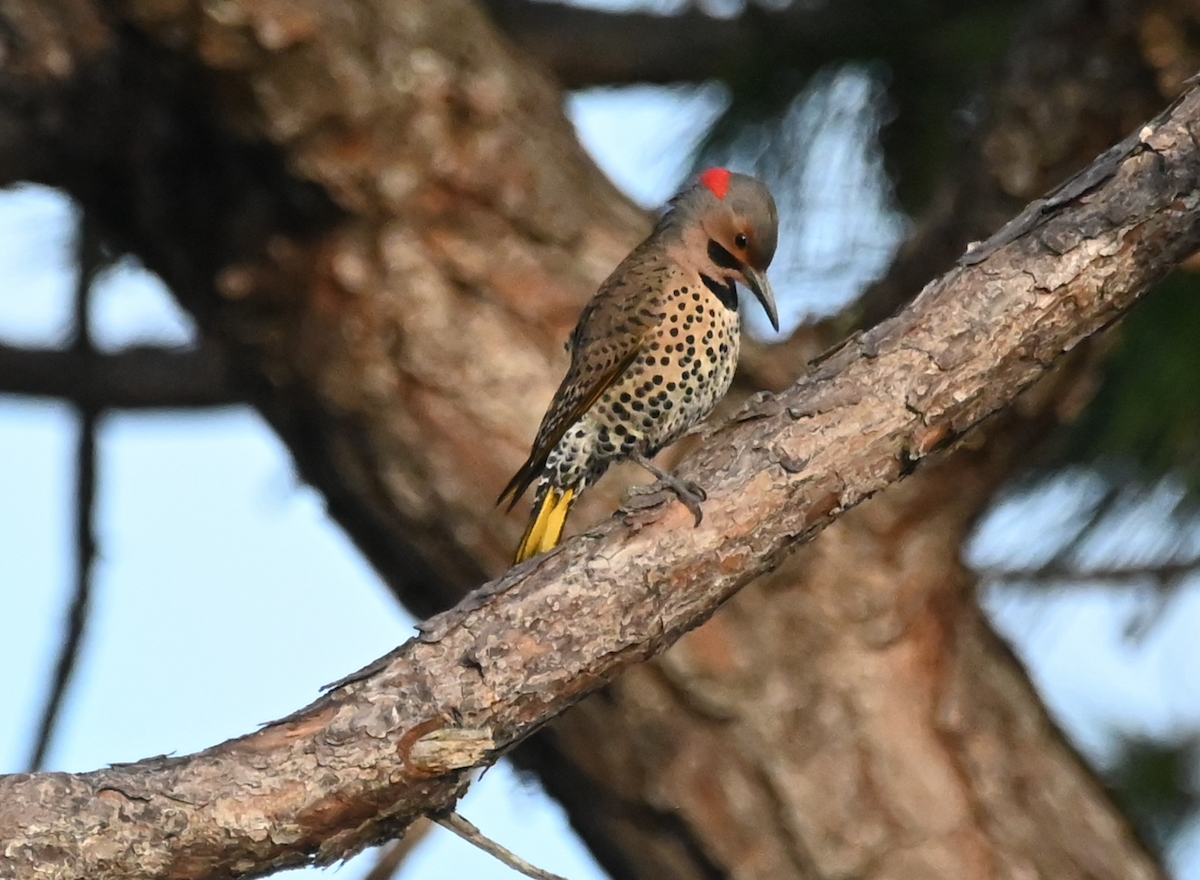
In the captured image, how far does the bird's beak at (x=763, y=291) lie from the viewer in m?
3.21

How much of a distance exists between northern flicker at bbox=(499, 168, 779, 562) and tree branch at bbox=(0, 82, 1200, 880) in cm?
74

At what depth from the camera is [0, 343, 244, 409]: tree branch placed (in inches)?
170

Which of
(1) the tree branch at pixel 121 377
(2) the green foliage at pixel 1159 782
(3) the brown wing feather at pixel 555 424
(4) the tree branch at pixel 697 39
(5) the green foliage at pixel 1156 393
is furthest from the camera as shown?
(2) the green foliage at pixel 1159 782

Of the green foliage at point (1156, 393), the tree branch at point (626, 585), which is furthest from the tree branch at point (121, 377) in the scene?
the green foliage at point (1156, 393)

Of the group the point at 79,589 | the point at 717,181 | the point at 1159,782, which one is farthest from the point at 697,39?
the point at 1159,782

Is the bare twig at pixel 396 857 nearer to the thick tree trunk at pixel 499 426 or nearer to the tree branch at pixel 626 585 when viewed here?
the thick tree trunk at pixel 499 426

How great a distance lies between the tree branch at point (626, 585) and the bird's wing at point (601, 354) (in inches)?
29.1

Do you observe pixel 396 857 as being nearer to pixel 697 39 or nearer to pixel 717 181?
pixel 717 181

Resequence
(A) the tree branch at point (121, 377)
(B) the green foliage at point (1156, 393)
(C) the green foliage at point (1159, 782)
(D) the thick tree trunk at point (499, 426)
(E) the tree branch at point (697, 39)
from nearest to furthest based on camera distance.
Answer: (D) the thick tree trunk at point (499, 426), (B) the green foliage at point (1156, 393), (A) the tree branch at point (121, 377), (E) the tree branch at point (697, 39), (C) the green foliage at point (1159, 782)

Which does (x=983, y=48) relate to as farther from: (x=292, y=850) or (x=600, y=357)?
(x=292, y=850)

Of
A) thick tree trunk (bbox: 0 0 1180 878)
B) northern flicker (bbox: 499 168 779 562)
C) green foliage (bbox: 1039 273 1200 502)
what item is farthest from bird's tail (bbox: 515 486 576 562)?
green foliage (bbox: 1039 273 1200 502)

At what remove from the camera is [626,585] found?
7.59 ft

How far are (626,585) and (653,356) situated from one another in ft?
3.40

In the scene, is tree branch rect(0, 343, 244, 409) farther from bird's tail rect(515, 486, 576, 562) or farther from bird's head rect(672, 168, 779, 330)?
bird's head rect(672, 168, 779, 330)
